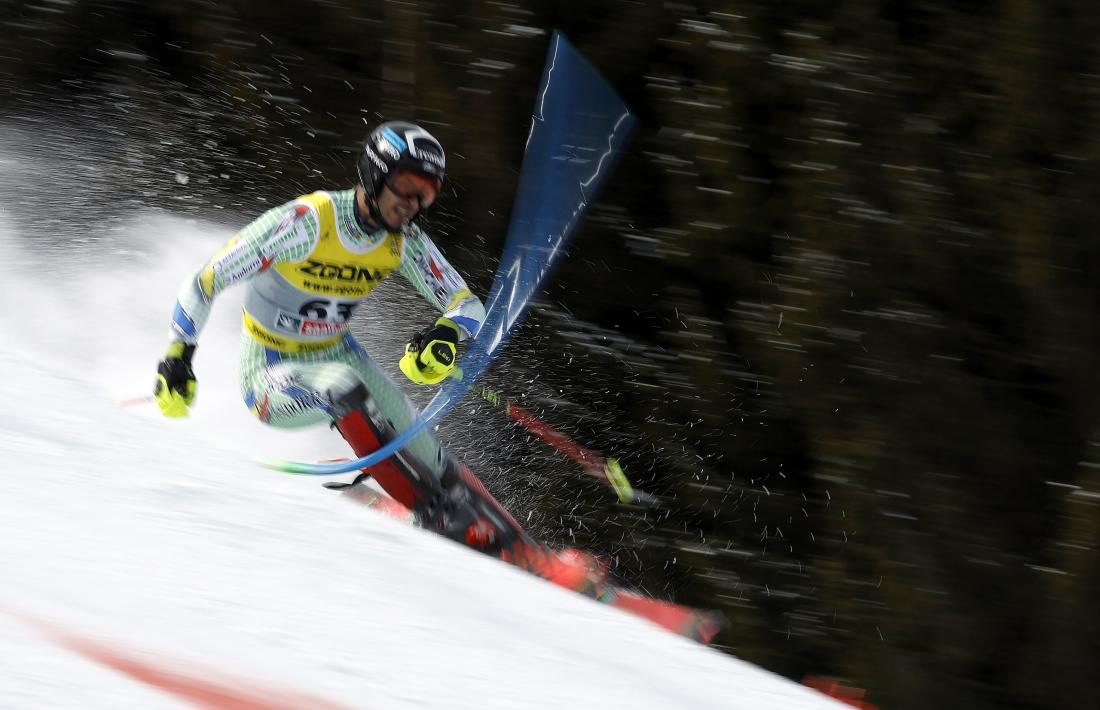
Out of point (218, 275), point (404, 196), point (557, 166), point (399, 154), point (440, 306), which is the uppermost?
point (399, 154)

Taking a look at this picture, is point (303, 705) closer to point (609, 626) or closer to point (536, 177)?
point (609, 626)

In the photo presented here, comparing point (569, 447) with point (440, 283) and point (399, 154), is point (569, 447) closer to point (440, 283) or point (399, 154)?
point (440, 283)

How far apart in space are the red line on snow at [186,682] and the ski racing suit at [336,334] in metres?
2.48

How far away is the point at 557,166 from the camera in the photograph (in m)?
4.70

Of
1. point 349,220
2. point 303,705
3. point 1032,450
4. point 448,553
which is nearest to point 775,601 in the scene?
point 1032,450

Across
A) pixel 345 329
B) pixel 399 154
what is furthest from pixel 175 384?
pixel 399 154

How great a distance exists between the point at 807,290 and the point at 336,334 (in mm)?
1909

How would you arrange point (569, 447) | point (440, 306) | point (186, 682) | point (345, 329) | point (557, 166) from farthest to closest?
point (557, 166) → point (569, 447) → point (440, 306) → point (345, 329) → point (186, 682)

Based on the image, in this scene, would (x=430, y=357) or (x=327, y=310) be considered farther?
(x=327, y=310)

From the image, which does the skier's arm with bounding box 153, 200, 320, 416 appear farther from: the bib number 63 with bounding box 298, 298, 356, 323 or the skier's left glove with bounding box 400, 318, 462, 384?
the skier's left glove with bounding box 400, 318, 462, 384

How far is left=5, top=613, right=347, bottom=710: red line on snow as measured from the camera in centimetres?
120

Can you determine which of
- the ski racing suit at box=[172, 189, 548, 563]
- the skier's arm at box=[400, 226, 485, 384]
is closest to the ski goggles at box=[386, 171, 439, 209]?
the ski racing suit at box=[172, 189, 548, 563]

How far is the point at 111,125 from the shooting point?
758cm

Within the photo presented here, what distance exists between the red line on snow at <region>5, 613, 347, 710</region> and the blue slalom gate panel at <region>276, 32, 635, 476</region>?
305cm
